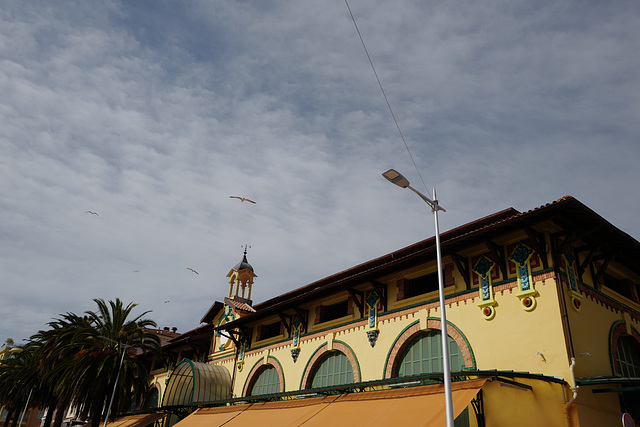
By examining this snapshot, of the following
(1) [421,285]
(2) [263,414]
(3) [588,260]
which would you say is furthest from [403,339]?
(3) [588,260]

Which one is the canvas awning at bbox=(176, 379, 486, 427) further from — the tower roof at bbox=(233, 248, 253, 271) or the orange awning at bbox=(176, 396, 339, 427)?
the tower roof at bbox=(233, 248, 253, 271)

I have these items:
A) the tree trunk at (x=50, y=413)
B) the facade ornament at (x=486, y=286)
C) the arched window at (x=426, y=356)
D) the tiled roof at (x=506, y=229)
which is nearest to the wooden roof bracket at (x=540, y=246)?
the tiled roof at (x=506, y=229)

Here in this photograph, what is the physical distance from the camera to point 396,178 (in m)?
12.0

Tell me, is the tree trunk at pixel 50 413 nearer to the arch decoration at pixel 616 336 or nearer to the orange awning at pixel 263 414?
the orange awning at pixel 263 414

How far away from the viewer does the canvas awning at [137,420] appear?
25.4 m

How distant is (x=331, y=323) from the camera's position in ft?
68.2

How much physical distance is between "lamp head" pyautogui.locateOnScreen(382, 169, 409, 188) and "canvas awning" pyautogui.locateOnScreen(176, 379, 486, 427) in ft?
17.7

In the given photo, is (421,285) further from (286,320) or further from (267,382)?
(267,382)

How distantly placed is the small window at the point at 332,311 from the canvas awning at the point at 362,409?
4.09 m

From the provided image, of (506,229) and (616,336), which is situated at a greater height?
(506,229)

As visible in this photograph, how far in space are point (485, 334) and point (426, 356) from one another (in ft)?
7.47

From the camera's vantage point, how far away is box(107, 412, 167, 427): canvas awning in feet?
83.3

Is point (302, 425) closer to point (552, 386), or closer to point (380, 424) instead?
point (380, 424)

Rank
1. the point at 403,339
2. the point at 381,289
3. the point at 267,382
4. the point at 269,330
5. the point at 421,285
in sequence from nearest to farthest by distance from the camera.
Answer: the point at 403,339, the point at 421,285, the point at 381,289, the point at 267,382, the point at 269,330
